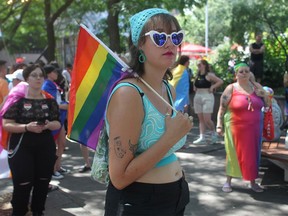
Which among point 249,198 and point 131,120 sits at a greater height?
point 131,120

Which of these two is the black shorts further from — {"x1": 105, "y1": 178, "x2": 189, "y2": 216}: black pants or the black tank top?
{"x1": 105, "y1": 178, "x2": 189, "y2": 216}: black pants

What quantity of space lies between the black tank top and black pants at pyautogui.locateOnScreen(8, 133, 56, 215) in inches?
211

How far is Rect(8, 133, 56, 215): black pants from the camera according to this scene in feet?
13.6

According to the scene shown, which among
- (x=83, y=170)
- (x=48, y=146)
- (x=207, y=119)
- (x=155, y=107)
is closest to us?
(x=155, y=107)

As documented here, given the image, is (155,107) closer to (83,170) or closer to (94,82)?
(94,82)

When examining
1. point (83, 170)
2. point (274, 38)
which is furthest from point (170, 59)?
point (274, 38)

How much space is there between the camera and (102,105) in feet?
8.84

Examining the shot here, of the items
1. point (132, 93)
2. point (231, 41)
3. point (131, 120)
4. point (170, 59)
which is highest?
point (231, 41)

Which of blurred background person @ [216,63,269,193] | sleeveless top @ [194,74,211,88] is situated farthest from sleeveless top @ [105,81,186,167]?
sleeveless top @ [194,74,211,88]

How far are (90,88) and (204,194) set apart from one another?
11.2 ft

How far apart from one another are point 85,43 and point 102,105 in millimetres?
441

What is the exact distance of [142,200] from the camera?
1.92m

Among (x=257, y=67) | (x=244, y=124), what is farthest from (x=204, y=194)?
(x=257, y=67)

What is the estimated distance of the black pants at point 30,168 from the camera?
4.14m
